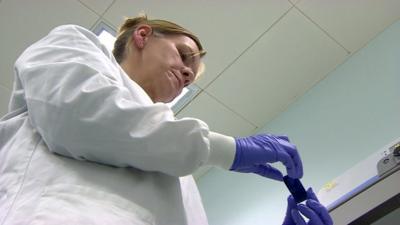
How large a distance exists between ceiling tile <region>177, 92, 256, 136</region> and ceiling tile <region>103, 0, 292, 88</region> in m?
0.36

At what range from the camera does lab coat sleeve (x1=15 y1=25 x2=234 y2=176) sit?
862 millimetres

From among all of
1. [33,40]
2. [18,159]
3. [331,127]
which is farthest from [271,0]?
[18,159]

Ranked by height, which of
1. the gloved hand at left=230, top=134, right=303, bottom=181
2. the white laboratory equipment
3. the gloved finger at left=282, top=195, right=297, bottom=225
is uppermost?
the white laboratory equipment

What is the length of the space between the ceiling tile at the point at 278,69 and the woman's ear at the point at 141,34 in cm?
92

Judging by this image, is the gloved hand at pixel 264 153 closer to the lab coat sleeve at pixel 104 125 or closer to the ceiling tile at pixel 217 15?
the lab coat sleeve at pixel 104 125

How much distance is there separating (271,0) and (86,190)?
1565mm

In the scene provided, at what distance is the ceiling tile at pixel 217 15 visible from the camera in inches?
83.1

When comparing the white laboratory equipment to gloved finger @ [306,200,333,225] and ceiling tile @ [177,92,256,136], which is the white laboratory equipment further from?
ceiling tile @ [177,92,256,136]

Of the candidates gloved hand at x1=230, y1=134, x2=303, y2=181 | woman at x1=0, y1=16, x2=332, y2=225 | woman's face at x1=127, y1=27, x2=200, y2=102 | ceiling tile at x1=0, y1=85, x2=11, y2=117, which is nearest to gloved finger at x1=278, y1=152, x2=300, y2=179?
gloved hand at x1=230, y1=134, x2=303, y2=181

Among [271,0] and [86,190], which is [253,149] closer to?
[86,190]

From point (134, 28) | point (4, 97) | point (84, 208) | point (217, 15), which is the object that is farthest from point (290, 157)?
point (4, 97)

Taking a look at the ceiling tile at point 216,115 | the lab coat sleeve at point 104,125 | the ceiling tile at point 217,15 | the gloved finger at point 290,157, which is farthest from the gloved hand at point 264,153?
the ceiling tile at point 216,115

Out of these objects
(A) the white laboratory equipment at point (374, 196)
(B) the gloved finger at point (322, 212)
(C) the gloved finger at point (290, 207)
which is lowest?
(C) the gloved finger at point (290, 207)

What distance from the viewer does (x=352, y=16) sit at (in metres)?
2.23
